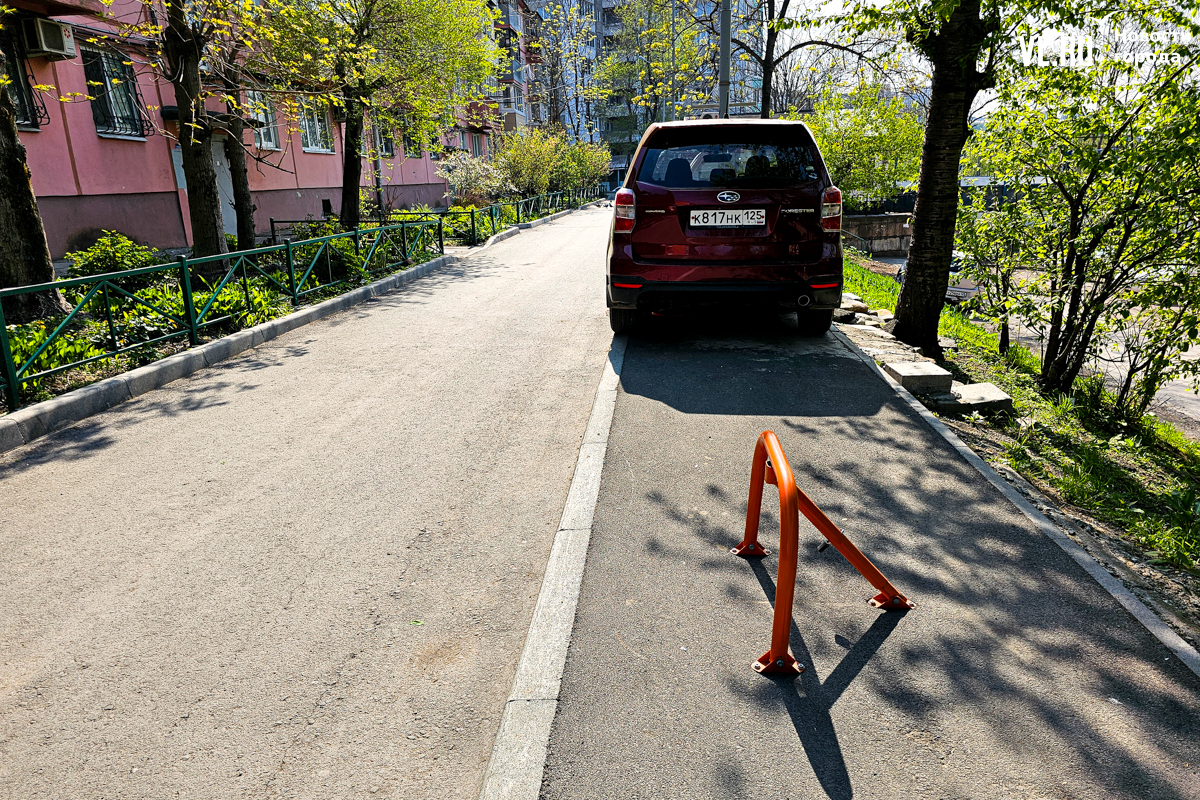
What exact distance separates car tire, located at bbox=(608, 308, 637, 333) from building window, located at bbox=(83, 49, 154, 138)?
1388 cm

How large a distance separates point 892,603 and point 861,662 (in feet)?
1.47

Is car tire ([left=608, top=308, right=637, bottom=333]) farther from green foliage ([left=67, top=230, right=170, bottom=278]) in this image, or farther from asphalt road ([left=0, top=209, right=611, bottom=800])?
green foliage ([left=67, top=230, right=170, bottom=278])

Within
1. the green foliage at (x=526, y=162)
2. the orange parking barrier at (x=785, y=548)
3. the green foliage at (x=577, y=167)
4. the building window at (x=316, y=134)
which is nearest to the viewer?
the orange parking barrier at (x=785, y=548)

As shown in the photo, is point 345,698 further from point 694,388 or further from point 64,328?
point 64,328

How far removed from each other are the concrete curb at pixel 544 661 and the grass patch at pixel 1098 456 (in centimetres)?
295

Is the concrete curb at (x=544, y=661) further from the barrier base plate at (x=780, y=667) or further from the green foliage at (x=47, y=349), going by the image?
the green foliage at (x=47, y=349)

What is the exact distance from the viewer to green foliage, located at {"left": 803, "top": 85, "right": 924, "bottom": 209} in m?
27.5

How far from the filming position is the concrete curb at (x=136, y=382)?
18.6ft

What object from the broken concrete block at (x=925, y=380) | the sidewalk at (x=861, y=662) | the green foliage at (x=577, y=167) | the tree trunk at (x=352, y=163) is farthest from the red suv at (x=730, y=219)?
the green foliage at (x=577, y=167)

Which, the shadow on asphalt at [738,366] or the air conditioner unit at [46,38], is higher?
the air conditioner unit at [46,38]

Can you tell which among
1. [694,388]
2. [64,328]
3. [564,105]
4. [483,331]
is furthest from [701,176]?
[564,105]

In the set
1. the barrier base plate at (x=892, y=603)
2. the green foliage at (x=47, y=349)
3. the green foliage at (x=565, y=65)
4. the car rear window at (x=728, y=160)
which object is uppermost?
the green foliage at (x=565, y=65)

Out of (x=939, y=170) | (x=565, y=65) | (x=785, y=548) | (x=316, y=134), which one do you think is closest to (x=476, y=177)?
(x=316, y=134)

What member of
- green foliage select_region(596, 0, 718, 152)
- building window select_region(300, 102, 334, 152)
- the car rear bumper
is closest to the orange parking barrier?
the car rear bumper
